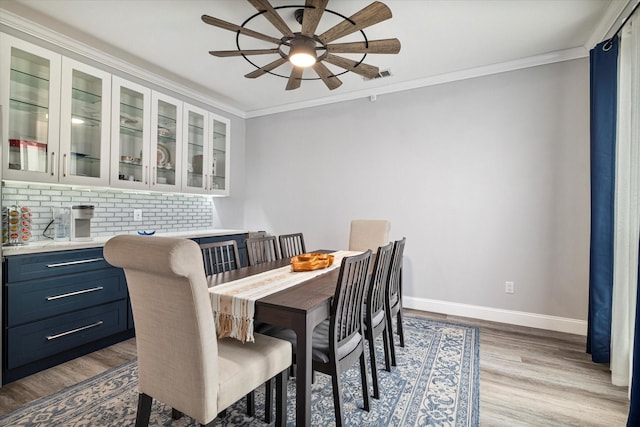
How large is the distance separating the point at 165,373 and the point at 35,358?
168cm

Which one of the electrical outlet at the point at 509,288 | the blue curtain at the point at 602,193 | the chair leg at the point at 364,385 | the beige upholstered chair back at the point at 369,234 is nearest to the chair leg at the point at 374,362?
the chair leg at the point at 364,385

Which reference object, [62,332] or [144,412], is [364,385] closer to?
[144,412]

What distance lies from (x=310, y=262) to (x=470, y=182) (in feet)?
7.08

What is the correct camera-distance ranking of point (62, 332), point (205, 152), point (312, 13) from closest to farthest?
point (312, 13), point (62, 332), point (205, 152)

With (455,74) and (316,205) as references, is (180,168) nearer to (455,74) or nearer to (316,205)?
(316,205)

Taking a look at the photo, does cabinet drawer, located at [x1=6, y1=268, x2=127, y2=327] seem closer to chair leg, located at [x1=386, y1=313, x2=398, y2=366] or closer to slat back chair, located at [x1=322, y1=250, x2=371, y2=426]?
slat back chair, located at [x1=322, y1=250, x2=371, y2=426]

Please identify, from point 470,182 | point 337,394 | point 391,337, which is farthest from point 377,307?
point 470,182

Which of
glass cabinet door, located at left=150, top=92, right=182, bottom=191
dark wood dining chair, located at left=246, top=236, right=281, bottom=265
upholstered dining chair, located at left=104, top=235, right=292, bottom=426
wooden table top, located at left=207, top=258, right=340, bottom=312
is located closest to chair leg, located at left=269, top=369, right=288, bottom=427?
upholstered dining chair, located at left=104, top=235, right=292, bottom=426

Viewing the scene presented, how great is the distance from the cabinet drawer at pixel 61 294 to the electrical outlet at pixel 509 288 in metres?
3.66

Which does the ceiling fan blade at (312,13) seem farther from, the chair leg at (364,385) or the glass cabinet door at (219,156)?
the glass cabinet door at (219,156)

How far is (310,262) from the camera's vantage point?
7.36 feet

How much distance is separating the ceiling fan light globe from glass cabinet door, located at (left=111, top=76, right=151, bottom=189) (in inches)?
76.6

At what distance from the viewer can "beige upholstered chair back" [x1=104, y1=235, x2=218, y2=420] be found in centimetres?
115

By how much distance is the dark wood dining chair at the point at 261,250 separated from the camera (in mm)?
2555
